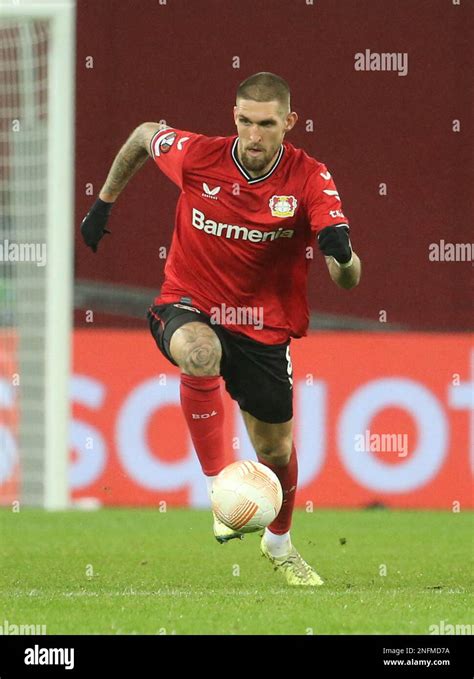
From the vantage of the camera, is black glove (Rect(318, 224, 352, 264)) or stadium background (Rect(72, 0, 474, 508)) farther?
stadium background (Rect(72, 0, 474, 508))

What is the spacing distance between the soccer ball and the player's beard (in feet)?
4.53

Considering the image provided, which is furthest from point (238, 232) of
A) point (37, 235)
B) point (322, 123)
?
point (322, 123)

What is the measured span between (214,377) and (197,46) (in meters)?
10.5

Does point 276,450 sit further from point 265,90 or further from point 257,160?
point 265,90

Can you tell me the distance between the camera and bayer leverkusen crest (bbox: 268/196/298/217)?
6.85 m

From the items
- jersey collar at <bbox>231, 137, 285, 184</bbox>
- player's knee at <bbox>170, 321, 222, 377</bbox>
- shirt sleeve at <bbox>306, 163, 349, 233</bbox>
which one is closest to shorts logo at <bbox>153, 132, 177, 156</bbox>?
jersey collar at <bbox>231, 137, 285, 184</bbox>

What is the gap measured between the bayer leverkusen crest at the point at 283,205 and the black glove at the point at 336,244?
1.97 ft

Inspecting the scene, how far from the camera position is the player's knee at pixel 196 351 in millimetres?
6488

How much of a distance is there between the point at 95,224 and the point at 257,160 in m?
0.89

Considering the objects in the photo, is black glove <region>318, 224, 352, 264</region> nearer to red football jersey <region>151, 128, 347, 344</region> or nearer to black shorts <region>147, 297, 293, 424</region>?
red football jersey <region>151, 128, 347, 344</region>

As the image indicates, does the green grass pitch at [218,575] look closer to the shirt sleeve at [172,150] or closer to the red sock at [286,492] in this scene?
the red sock at [286,492]

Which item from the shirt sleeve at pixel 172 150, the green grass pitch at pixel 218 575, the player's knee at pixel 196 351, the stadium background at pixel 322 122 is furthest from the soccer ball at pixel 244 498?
the stadium background at pixel 322 122

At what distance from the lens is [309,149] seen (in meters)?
16.6

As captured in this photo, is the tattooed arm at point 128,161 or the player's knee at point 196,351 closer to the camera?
the player's knee at point 196,351
